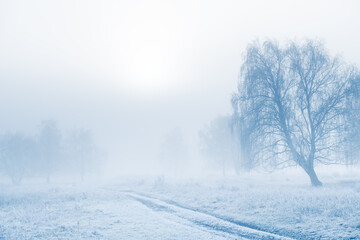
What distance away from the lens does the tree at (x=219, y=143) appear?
5017 cm

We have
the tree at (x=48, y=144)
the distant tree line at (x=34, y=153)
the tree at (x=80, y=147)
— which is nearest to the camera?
the distant tree line at (x=34, y=153)

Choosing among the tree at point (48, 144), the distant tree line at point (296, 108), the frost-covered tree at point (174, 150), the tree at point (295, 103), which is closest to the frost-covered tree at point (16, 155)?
the tree at point (48, 144)

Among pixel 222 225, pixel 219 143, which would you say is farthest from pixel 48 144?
pixel 222 225

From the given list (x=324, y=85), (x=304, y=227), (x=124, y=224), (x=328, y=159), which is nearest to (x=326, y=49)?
(x=324, y=85)

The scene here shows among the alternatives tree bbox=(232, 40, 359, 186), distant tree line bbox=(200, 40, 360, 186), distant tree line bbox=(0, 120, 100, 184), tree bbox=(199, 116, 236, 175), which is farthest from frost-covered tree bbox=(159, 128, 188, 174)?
tree bbox=(232, 40, 359, 186)

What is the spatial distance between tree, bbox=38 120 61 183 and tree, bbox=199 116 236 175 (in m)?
34.6

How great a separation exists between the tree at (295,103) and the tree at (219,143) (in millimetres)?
25658

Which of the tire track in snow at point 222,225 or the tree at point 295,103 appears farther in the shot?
the tree at point 295,103

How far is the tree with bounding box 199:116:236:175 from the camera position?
50.2 m

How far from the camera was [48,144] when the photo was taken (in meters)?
57.6

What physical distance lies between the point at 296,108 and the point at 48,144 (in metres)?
54.7

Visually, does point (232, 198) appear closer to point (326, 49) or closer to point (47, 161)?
point (326, 49)

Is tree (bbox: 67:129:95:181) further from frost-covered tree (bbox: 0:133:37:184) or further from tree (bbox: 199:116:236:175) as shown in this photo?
tree (bbox: 199:116:236:175)

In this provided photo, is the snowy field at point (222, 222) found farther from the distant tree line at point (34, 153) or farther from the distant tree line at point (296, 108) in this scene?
the distant tree line at point (34, 153)
